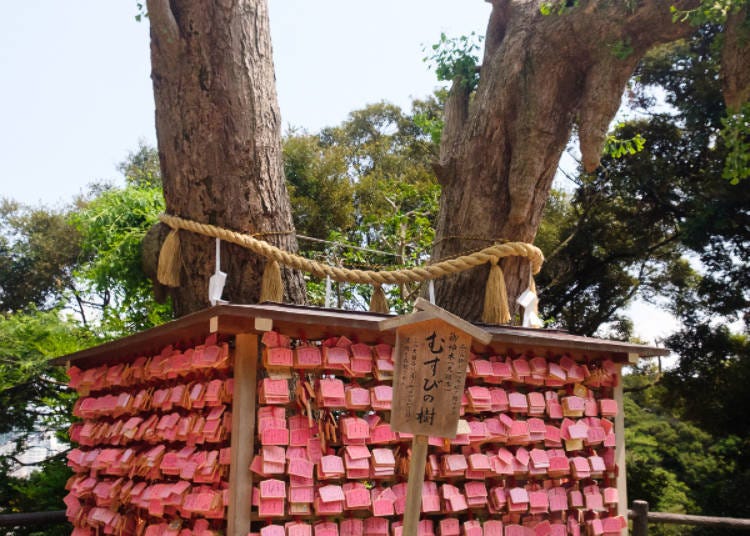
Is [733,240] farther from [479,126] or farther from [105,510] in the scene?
[105,510]

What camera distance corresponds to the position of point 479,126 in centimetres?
529

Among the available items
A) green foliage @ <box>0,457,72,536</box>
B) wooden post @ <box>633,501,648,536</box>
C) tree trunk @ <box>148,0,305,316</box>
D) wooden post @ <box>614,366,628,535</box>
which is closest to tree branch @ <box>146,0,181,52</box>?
tree trunk @ <box>148,0,305,316</box>

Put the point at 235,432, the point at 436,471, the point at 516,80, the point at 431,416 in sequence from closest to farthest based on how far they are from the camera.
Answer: the point at 431,416, the point at 235,432, the point at 436,471, the point at 516,80

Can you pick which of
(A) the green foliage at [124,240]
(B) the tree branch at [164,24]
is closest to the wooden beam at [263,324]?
(B) the tree branch at [164,24]

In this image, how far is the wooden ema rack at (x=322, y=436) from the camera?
2932mm

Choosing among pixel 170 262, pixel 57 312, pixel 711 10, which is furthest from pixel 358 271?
pixel 57 312

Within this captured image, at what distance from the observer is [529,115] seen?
502cm

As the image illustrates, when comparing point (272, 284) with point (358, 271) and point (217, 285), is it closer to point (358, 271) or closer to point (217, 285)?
point (217, 285)

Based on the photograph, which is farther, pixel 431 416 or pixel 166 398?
pixel 166 398

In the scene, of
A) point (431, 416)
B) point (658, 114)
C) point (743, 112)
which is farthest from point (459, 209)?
point (658, 114)

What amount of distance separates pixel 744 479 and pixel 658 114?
19.2 ft

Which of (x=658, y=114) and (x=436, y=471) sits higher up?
(x=658, y=114)

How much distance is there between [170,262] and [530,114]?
2.58 m

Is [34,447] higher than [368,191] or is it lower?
lower
